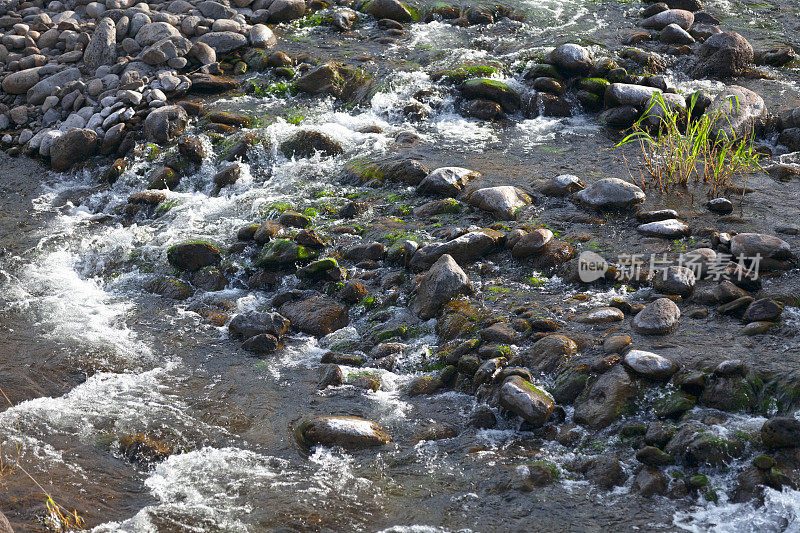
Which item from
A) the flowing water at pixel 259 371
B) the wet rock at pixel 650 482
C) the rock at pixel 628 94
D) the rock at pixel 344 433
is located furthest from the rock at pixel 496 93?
the wet rock at pixel 650 482

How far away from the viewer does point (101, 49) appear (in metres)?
10.1

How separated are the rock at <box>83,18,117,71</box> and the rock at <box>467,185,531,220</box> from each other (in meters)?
5.93

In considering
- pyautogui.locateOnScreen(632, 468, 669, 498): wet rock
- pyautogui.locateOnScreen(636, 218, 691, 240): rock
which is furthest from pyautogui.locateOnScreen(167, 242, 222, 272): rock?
pyautogui.locateOnScreen(632, 468, 669, 498): wet rock

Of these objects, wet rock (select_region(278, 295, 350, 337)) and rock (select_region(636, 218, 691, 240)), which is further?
rock (select_region(636, 218, 691, 240))

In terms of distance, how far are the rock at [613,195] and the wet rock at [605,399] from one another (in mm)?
2423

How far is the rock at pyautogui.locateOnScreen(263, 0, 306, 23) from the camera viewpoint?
443 inches

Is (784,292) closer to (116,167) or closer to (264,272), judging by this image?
(264,272)

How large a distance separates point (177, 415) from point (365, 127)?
4.82 meters

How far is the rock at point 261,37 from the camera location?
34.6ft

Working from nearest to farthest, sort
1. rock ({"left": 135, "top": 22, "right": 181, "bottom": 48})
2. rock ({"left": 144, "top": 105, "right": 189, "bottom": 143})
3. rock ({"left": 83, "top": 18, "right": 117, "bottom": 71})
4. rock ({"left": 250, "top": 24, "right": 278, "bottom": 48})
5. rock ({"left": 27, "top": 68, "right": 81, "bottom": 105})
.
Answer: rock ({"left": 144, "top": 105, "right": 189, "bottom": 143}) < rock ({"left": 27, "top": 68, "right": 81, "bottom": 105}) < rock ({"left": 83, "top": 18, "right": 117, "bottom": 71}) < rock ({"left": 135, "top": 22, "right": 181, "bottom": 48}) < rock ({"left": 250, "top": 24, "right": 278, "bottom": 48})

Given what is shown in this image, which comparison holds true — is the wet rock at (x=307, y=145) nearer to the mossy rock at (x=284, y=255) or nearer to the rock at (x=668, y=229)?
the mossy rock at (x=284, y=255)

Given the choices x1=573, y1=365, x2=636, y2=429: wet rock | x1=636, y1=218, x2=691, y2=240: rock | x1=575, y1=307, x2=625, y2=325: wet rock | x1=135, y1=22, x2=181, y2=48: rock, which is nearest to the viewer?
x1=573, y1=365, x2=636, y2=429: wet rock

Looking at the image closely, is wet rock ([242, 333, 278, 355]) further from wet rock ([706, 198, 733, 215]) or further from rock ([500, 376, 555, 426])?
wet rock ([706, 198, 733, 215])

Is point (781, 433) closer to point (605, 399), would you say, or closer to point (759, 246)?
point (605, 399)
